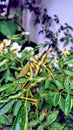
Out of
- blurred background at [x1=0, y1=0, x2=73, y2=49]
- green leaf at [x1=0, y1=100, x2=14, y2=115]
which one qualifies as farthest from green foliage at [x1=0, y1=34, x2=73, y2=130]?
blurred background at [x1=0, y1=0, x2=73, y2=49]

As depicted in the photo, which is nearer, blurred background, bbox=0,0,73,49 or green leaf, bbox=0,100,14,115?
green leaf, bbox=0,100,14,115

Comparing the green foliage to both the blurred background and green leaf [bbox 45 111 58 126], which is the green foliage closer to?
green leaf [bbox 45 111 58 126]

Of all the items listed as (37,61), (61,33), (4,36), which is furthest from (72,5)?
(37,61)

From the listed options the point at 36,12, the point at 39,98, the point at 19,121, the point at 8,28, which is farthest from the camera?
the point at 36,12

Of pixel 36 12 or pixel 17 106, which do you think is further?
pixel 36 12

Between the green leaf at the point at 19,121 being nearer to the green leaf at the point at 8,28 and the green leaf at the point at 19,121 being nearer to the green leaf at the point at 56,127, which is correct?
the green leaf at the point at 56,127

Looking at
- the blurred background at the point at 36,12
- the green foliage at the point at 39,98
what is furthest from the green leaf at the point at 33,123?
the blurred background at the point at 36,12

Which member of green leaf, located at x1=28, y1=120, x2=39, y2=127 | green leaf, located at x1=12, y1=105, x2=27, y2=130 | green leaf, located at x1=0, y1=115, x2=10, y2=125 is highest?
green leaf, located at x1=12, y1=105, x2=27, y2=130

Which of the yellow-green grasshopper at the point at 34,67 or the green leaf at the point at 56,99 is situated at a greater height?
the yellow-green grasshopper at the point at 34,67

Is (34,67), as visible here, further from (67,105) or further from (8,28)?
(8,28)

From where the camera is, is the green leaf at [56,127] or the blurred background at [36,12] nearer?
the green leaf at [56,127]

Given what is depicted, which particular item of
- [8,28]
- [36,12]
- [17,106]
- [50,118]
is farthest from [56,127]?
[36,12]
